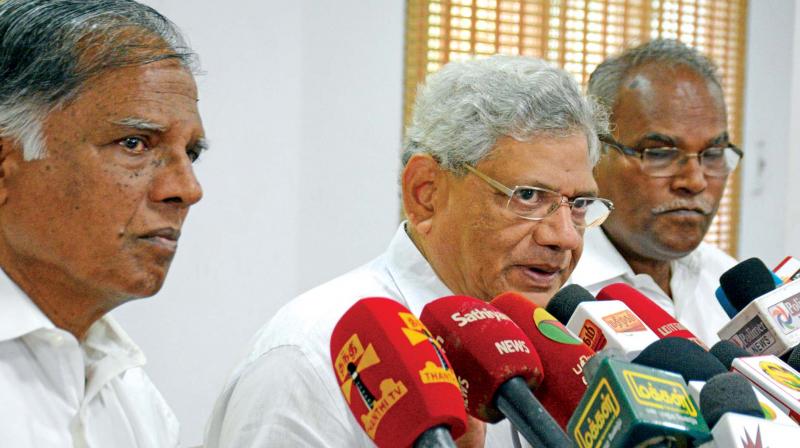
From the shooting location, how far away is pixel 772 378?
0.91 meters

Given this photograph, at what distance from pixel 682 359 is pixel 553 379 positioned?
16 cm

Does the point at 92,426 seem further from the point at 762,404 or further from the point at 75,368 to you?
the point at 762,404

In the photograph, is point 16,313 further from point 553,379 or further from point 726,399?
point 726,399

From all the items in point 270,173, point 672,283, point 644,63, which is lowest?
point 672,283

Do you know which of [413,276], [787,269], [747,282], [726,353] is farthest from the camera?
[787,269]

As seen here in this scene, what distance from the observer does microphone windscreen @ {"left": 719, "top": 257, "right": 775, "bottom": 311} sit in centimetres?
146

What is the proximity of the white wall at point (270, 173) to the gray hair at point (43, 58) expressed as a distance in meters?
1.66

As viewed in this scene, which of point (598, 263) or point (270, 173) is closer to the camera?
point (598, 263)

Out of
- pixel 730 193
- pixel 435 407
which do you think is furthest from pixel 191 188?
pixel 730 193

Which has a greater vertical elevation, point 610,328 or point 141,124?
point 141,124

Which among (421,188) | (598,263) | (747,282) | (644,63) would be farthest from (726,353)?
(644,63)

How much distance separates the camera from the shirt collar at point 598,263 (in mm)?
2203

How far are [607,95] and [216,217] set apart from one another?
134 centimetres

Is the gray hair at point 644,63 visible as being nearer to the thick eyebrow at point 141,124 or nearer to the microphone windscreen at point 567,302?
the microphone windscreen at point 567,302
